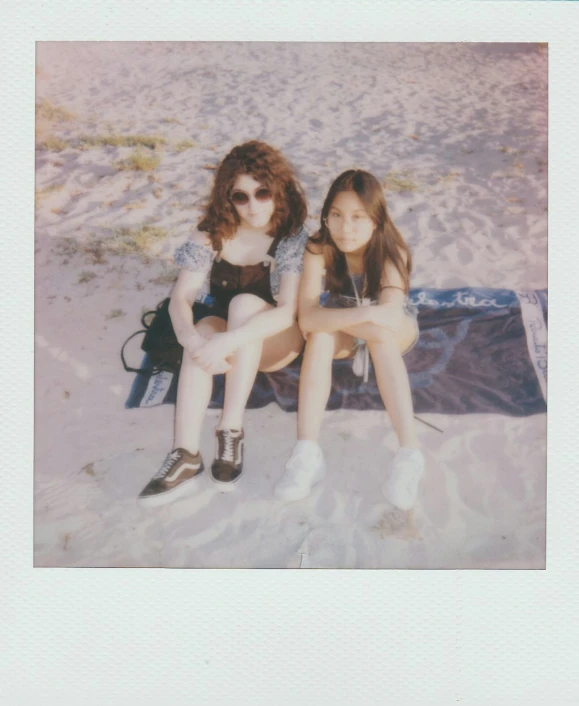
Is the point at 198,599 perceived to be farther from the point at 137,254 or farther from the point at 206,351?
the point at 137,254

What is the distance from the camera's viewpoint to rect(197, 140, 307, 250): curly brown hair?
5.55 feet

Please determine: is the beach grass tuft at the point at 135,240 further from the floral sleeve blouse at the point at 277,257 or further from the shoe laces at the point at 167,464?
the shoe laces at the point at 167,464

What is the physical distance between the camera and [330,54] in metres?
1.83

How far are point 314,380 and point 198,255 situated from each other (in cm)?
52

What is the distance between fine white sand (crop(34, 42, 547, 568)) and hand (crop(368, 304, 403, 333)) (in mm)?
302

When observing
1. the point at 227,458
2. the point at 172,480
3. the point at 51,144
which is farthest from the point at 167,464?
the point at 51,144

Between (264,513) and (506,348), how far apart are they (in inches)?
37.8

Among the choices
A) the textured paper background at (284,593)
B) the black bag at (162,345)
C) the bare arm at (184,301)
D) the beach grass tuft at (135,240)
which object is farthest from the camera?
the beach grass tuft at (135,240)

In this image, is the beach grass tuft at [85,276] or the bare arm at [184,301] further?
the beach grass tuft at [85,276]

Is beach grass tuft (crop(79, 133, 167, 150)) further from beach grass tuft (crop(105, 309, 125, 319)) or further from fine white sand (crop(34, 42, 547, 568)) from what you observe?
beach grass tuft (crop(105, 309, 125, 319))

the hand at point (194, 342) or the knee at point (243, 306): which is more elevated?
the knee at point (243, 306)

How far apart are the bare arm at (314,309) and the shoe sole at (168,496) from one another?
0.57 metres

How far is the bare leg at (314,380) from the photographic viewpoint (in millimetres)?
1734

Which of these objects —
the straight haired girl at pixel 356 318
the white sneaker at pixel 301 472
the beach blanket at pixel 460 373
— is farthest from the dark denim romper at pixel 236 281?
the white sneaker at pixel 301 472
